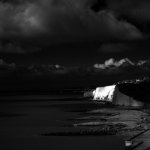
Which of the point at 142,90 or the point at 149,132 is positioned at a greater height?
the point at 142,90

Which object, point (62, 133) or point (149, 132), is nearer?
point (149, 132)

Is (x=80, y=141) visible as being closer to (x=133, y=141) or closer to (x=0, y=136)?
(x=133, y=141)

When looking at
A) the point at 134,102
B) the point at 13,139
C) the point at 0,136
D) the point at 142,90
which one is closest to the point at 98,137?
the point at 13,139

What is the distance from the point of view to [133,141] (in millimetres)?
43031

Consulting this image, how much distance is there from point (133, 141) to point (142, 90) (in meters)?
90.5

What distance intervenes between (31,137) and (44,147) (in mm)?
8174

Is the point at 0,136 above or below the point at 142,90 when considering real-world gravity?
below

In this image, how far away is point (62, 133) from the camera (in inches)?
2223

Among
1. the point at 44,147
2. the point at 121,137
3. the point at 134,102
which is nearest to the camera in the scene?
the point at 44,147

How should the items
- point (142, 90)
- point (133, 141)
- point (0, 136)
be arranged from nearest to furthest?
point (133, 141)
point (0, 136)
point (142, 90)

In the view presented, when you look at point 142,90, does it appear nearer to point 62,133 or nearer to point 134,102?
point 134,102

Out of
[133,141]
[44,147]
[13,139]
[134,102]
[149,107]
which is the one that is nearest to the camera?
[133,141]

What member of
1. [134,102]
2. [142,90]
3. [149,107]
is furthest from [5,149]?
[142,90]

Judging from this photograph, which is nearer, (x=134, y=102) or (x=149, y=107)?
(x=149, y=107)
